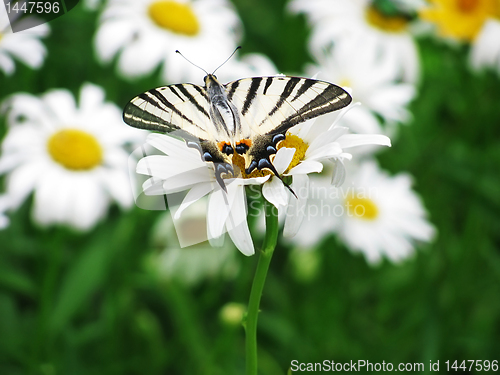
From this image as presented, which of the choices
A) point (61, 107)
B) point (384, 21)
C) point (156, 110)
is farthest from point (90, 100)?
point (384, 21)

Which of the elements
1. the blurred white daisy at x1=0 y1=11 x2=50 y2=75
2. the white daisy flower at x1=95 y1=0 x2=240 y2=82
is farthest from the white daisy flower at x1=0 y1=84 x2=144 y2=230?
the white daisy flower at x1=95 y1=0 x2=240 y2=82

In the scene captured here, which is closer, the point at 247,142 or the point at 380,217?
the point at 247,142

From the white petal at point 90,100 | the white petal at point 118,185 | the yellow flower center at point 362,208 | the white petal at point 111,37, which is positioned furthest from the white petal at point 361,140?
the white petal at point 111,37

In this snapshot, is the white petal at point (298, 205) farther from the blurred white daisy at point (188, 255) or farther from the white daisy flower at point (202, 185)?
the blurred white daisy at point (188, 255)

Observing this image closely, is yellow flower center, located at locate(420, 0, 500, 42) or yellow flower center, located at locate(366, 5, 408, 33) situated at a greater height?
yellow flower center, located at locate(420, 0, 500, 42)

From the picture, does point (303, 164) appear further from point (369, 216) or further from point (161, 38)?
point (161, 38)

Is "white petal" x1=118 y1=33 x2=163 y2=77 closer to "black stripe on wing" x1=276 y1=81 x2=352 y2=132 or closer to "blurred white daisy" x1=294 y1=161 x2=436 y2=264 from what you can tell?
"blurred white daisy" x1=294 y1=161 x2=436 y2=264

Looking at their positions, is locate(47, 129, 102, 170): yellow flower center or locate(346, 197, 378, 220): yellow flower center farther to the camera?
locate(346, 197, 378, 220): yellow flower center
